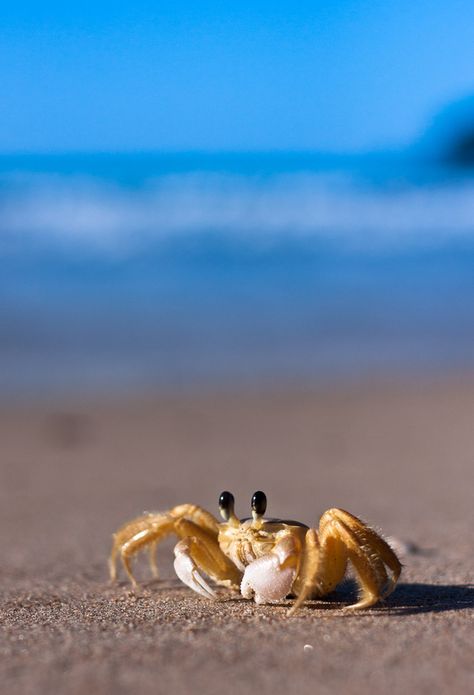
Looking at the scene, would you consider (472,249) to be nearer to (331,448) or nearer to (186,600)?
(331,448)

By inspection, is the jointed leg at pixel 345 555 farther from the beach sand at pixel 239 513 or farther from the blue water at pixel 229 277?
the blue water at pixel 229 277

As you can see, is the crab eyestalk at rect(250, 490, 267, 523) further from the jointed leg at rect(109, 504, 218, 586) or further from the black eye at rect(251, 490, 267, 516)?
the jointed leg at rect(109, 504, 218, 586)

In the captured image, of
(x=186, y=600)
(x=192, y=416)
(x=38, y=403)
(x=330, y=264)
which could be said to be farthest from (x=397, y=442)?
(x=330, y=264)

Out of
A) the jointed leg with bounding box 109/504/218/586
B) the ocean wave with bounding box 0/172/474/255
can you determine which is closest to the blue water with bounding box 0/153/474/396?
the ocean wave with bounding box 0/172/474/255

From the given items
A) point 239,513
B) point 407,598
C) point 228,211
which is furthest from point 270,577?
point 228,211

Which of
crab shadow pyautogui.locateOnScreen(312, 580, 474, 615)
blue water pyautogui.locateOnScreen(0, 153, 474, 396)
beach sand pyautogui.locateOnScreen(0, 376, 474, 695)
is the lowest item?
crab shadow pyautogui.locateOnScreen(312, 580, 474, 615)

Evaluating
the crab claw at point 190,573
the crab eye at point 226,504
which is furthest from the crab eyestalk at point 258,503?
the crab claw at point 190,573

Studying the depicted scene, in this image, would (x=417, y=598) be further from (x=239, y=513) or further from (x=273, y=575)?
(x=239, y=513)
